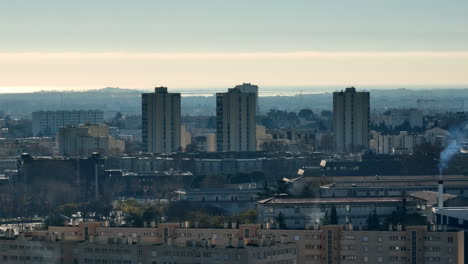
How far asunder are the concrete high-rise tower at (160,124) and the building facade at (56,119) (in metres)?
43.0

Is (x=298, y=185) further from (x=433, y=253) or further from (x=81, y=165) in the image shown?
(x=433, y=253)

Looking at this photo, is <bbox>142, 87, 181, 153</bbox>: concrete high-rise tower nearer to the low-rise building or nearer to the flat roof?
the flat roof

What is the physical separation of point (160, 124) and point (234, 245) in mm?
70861

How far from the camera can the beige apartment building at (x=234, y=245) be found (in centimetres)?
4816

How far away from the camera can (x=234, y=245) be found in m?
48.3

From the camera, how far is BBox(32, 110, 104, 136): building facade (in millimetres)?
170375

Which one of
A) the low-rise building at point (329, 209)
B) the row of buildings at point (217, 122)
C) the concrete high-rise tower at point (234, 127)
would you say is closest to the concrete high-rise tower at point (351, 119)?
the row of buildings at point (217, 122)

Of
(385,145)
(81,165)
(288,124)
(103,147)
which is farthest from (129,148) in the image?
(288,124)

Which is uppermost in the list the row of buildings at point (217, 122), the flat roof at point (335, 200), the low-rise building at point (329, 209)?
the row of buildings at point (217, 122)

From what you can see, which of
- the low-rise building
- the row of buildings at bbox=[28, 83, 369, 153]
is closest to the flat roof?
the low-rise building

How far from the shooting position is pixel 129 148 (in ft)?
422

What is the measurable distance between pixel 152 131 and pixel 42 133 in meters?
47.1

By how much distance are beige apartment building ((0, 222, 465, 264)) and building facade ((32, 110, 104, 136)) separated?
107971mm

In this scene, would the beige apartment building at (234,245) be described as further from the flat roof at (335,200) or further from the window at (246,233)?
the flat roof at (335,200)
